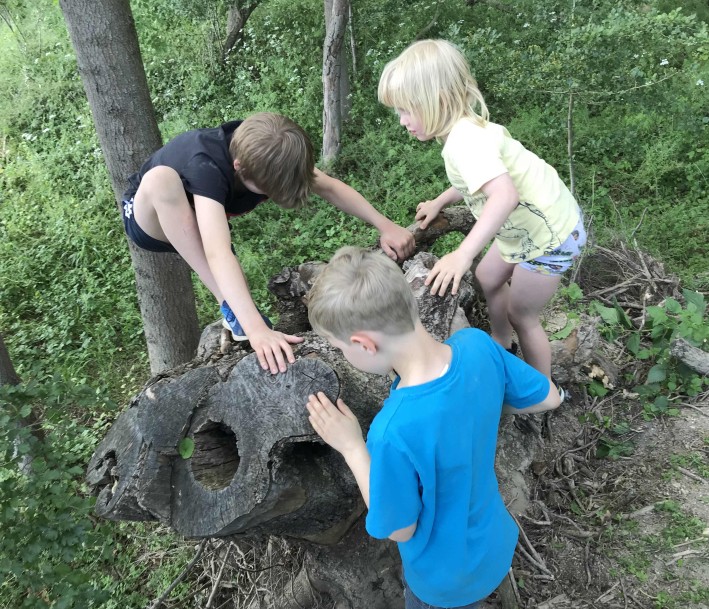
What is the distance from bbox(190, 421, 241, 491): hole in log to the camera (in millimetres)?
1709

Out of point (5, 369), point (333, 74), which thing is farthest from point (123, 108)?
point (333, 74)

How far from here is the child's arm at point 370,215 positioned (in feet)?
8.13

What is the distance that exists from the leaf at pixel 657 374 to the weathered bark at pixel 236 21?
20.8ft

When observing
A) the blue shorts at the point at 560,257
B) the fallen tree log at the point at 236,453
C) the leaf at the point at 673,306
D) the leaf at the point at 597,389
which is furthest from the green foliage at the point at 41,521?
the leaf at the point at 673,306

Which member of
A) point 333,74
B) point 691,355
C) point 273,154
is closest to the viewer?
point 273,154

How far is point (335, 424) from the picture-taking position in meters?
1.51

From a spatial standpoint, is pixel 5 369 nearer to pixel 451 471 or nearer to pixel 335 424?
pixel 335 424

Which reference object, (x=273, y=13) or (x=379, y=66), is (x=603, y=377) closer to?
(x=379, y=66)

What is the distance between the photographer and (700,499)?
8.16 feet

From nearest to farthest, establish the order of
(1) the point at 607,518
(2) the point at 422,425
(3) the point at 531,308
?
(2) the point at 422,425, (3) the point at 531,308, (1) the point at 607,518

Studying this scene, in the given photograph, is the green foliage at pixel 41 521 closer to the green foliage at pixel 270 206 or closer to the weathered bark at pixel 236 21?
the green foliage at pixel 270 206

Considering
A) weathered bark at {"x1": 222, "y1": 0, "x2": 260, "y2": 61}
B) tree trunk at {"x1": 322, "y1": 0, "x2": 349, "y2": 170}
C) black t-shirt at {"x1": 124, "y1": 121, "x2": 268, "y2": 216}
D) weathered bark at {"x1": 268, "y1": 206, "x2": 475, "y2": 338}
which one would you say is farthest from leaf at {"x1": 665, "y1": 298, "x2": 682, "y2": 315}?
weathered bark at {"x1": 222, "y1": 0, "x2": 260, "y2": 61}

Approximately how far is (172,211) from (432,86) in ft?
3.52

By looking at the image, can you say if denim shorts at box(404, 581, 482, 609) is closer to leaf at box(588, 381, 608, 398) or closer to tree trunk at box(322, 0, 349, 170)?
leaf at box(588, 381, 608, 398)
